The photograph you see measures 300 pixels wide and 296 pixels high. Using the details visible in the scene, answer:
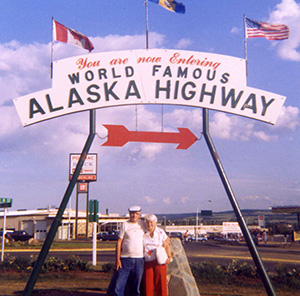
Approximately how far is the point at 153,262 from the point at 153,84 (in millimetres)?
3504

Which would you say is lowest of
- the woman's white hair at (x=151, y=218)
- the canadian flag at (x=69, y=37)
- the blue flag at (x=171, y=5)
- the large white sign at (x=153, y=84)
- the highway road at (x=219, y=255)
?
the highway road at (x=219, y=255)

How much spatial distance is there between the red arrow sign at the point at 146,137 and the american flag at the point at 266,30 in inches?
109

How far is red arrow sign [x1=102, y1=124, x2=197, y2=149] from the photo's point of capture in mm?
7695

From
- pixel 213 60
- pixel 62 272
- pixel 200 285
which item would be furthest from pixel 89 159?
pixel 213 60

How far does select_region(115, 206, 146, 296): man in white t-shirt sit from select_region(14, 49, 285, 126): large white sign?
2.71m

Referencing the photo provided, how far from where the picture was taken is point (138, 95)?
7.83 metres

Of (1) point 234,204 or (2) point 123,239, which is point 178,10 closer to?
(1) point 234,204

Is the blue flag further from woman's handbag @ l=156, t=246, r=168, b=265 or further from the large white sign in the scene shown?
woman's handbag @ l=156, t=246, r=168, b=265

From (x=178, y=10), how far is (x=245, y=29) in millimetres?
1597

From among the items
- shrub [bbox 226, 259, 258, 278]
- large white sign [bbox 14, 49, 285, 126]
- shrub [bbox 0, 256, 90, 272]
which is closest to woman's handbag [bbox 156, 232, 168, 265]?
large white sign [bbox 14, 49, 285, 126]

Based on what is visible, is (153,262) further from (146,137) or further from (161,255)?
(146,137)

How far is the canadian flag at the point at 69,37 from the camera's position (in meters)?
8.26

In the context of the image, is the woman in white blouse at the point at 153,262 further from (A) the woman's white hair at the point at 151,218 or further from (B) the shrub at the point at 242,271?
(B) the shrub at the point at 242,271

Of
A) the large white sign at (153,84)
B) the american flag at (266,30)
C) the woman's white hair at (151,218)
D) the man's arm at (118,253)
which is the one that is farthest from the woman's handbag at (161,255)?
the american flag at (266,30)
